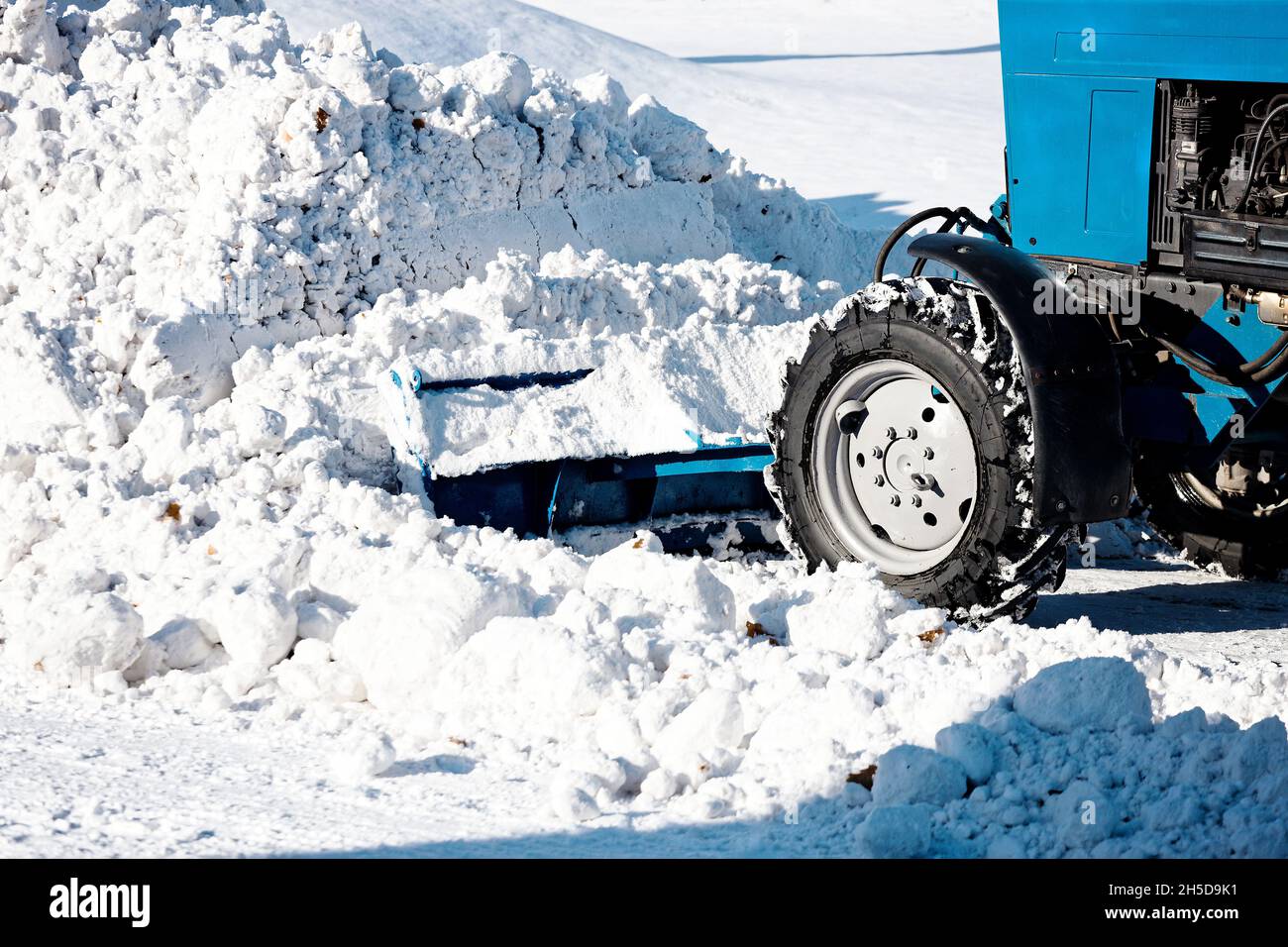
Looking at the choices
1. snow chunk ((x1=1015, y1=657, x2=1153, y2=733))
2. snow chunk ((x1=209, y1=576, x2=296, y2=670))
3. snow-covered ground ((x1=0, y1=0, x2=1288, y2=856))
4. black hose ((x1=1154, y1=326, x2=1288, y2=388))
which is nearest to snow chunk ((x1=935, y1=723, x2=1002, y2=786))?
snow-covered ground ((x1=0, y1=0, x2=1288, y2=856))

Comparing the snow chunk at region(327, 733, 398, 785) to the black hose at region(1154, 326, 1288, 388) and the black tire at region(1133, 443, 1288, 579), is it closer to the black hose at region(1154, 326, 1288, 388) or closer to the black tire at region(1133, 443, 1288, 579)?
the black hose at region(1154, 326, 1288, 388)

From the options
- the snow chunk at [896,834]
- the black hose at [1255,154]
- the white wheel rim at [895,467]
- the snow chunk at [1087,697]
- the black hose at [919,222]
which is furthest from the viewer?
the black hose at [919,222]

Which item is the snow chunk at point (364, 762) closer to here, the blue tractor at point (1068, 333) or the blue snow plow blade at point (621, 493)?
the blue tractor at point (1068, 333)

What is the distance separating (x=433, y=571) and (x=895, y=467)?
1.51 metres

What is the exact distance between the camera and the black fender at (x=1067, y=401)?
4.35m

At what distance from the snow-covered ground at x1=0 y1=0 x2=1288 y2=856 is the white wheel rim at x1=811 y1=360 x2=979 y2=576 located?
0.30 m

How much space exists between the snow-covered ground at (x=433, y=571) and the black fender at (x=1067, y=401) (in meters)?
0.51

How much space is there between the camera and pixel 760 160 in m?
15.5

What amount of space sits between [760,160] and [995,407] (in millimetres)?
11493

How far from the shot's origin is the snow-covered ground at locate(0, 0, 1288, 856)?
3221 millimetres

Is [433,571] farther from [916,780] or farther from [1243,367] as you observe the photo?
[1243,367]

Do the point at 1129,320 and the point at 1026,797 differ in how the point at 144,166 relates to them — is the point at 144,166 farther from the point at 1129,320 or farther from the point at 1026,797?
the point at 1026,797

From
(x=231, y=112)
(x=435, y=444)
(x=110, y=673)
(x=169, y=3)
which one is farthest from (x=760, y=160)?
(x=110, y=673)

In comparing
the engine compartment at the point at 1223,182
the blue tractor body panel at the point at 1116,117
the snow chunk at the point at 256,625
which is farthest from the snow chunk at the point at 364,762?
the engine compartment at the point at 1223,182
